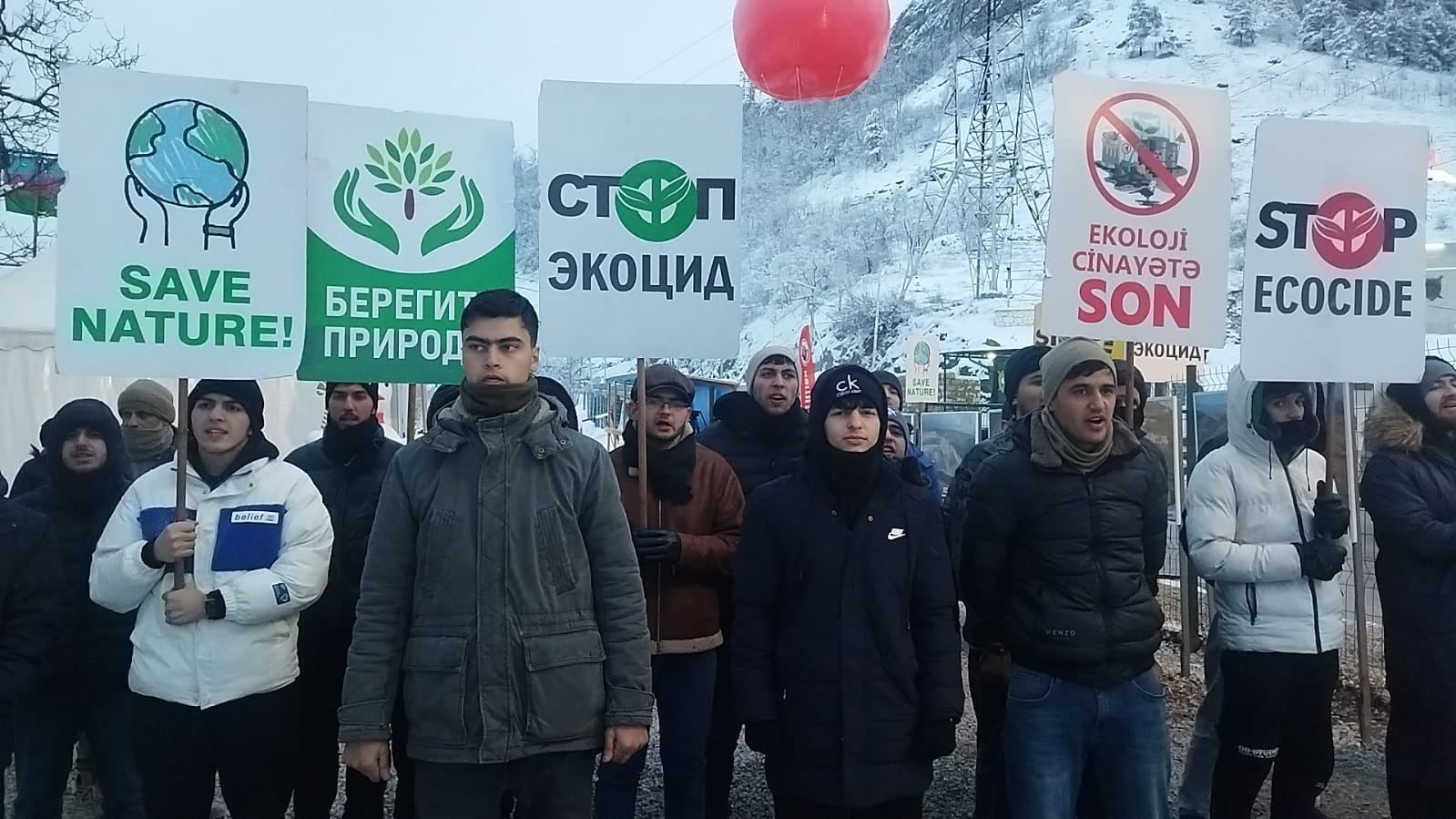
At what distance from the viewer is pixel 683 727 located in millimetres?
3660

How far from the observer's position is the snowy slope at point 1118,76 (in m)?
45.5

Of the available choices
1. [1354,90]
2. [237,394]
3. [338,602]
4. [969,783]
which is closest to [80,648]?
[338,602]

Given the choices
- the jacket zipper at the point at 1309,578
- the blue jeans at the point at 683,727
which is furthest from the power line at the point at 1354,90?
the blue jeans at the point at 683,727

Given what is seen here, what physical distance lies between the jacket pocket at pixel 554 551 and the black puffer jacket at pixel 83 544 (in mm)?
2014

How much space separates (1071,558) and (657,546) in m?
1.33

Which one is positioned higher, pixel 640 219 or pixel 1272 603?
pixel 640 219

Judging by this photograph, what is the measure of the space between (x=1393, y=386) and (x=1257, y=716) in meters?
1.39

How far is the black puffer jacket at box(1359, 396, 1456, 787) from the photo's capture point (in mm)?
3492

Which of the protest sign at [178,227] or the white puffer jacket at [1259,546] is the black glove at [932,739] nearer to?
the white puffer jacket at [1259,546]

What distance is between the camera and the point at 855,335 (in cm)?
4856

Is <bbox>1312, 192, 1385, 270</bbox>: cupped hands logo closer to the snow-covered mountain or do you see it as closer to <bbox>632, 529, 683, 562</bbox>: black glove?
<bbox>632, 529, 683, 562</bbox>: black glove

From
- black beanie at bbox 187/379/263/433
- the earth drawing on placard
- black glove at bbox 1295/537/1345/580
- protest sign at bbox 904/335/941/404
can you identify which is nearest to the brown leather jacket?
black beanie at bbox 187/379/263/433

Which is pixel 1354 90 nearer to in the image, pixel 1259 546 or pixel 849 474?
pixel 1259 546

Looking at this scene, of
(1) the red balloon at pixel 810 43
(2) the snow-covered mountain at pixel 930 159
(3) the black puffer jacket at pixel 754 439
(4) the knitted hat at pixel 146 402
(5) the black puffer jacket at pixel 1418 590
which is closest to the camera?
(5) the black puffer jacket at pixel 1418 590
